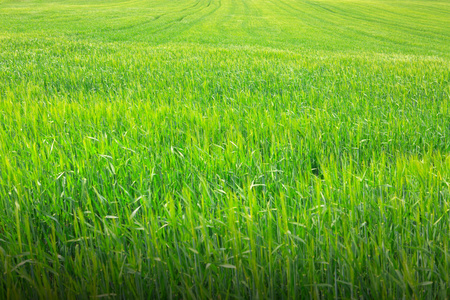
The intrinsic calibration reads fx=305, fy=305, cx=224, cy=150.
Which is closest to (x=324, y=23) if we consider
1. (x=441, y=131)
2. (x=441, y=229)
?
(x=441, y=131)

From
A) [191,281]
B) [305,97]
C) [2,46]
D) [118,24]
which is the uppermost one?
[118,24]

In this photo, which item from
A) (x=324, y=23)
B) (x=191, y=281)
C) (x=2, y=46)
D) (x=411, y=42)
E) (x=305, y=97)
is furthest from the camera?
(x=324, y=23)

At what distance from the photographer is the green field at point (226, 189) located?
1.20 meters

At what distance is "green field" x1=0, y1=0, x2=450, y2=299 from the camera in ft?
3.92

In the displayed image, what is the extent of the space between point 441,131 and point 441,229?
2185 millimetres

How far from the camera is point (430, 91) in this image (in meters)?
5.07

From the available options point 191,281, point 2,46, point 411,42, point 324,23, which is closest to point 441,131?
point 191,281

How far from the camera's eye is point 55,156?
241 cm

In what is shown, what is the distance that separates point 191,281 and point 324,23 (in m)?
36.6

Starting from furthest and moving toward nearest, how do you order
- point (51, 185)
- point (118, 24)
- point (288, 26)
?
1. point (288, 26)
2. point (118, 24)
3. point (51, 185)

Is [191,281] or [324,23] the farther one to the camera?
[324,23]

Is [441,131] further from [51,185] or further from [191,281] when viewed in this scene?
[51,185]

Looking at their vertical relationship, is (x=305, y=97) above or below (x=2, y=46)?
below

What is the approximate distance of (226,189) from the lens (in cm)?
170
